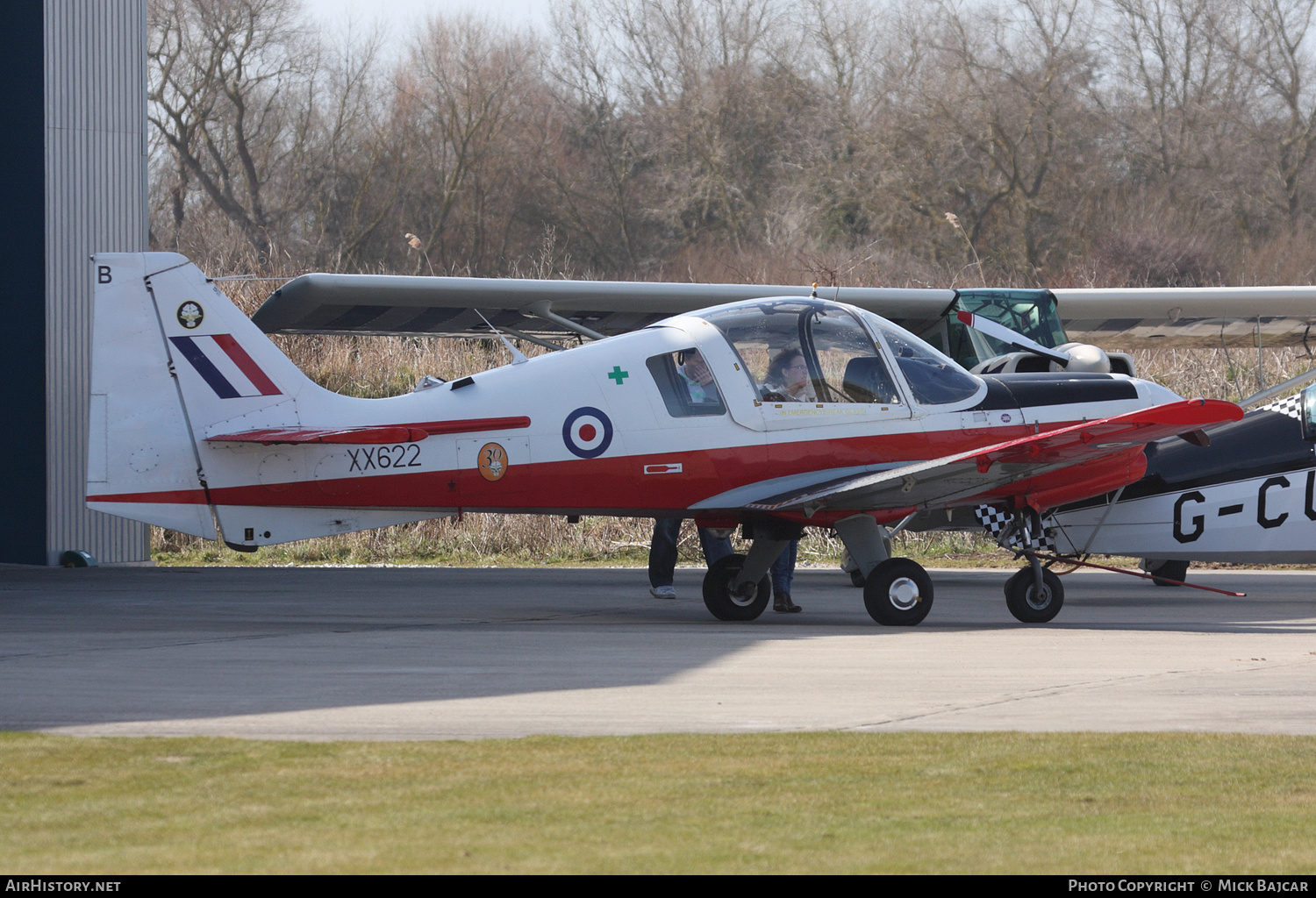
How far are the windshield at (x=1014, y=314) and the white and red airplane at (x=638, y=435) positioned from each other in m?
5.02

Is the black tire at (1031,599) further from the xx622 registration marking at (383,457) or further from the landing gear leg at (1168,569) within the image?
the xx622 registration marking at (383,457)

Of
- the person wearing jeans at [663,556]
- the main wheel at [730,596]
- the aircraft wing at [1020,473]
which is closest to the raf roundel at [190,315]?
the aircraft wing at [1020,473]

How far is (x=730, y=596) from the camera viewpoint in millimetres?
11422

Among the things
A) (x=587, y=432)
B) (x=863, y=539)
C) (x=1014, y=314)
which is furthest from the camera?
(x=1014, y=314)

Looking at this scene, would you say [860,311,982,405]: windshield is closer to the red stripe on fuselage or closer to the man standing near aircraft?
the red stripe on fuselage

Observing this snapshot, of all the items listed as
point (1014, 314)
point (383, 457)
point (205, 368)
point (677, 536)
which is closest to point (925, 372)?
point (677, 536)

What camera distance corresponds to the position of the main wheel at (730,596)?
1140 centimetres

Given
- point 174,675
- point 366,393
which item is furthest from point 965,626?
point 366,393

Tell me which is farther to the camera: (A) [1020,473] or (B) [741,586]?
(B) [741,586]

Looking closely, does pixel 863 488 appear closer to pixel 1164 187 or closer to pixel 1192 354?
pixel 1192 354

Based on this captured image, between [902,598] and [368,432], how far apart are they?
413 centimetres

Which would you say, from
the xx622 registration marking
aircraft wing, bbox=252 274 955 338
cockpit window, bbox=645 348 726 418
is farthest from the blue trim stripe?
aircraft wing, bbox=252 274 955 338

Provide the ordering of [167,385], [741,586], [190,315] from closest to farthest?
[167,385]
[190,315]
[741,586]

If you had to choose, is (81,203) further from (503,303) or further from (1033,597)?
(1033,597)
